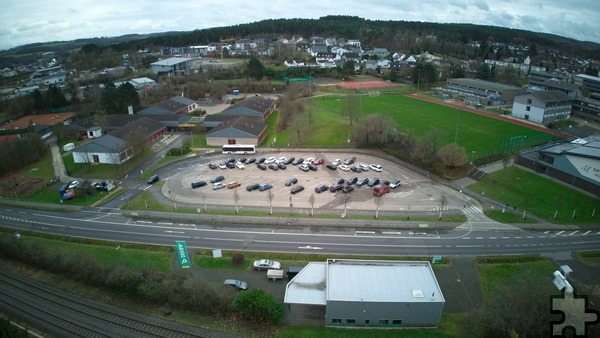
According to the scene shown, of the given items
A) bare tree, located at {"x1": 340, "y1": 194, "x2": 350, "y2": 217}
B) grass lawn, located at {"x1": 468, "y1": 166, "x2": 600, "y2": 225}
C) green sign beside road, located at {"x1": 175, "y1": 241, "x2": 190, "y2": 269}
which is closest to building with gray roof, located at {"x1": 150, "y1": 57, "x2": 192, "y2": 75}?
bare tree, located at {"x1": 340, "y1": 194, "x2": 350, "y2": 217}

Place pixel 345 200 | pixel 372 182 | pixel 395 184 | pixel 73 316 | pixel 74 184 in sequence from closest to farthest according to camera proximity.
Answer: pixel 73 316, pixel 345 200, pixel 395 184, pixel 372 182, pixel 74 184

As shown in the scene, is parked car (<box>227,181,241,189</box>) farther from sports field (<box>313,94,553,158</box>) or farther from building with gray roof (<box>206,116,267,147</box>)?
sports field (<box>313,94,553,158</box>)

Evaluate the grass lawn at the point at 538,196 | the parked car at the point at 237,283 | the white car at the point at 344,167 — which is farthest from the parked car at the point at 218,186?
the grass lawn at the point at 538,196

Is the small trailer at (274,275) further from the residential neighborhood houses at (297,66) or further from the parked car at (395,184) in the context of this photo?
the residential neighborhood houses at (297,66)

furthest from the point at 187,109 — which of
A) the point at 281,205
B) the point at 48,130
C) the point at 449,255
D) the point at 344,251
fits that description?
the point at 449,255

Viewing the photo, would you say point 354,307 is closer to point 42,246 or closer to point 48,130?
point 42,246

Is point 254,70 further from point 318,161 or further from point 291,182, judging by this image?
point 291,182

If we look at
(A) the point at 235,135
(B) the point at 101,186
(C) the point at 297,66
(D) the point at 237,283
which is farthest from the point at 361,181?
(C) the point at 297,66
